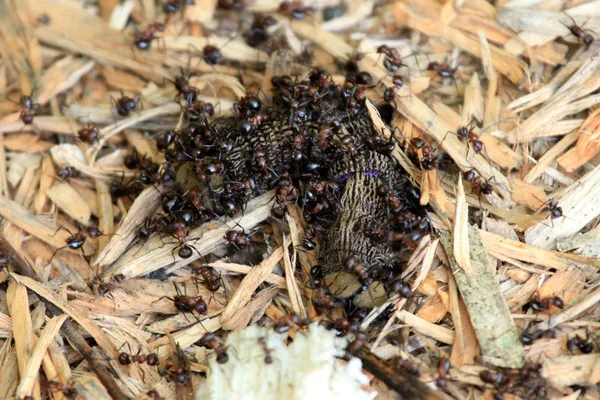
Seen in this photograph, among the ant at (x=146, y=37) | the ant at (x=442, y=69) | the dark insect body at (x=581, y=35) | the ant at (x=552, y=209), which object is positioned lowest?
the ant at (x=552, y=209)

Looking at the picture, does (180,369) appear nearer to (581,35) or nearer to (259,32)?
(259,32)

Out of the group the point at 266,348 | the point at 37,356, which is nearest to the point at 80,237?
the point at 37,356

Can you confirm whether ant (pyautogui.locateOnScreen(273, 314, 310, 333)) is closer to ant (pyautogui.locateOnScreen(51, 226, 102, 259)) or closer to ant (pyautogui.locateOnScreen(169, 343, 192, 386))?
ant (pyautogui.locateOnScreen(169, 343, 192, 386))

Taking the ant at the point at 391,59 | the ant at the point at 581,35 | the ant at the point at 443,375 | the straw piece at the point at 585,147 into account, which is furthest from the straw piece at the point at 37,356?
the ant at the point at 581,35

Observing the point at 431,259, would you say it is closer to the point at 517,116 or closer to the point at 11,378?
the point at 517,116

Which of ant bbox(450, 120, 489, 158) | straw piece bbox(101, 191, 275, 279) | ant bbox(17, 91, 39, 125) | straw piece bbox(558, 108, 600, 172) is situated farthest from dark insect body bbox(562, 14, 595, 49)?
ant bbox(17, 91, 39, 125)

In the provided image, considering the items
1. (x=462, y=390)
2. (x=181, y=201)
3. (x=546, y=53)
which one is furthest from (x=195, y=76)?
(x=462, y=390)

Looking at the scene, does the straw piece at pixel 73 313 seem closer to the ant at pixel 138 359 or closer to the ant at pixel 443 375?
the ant at pixel 138 359
